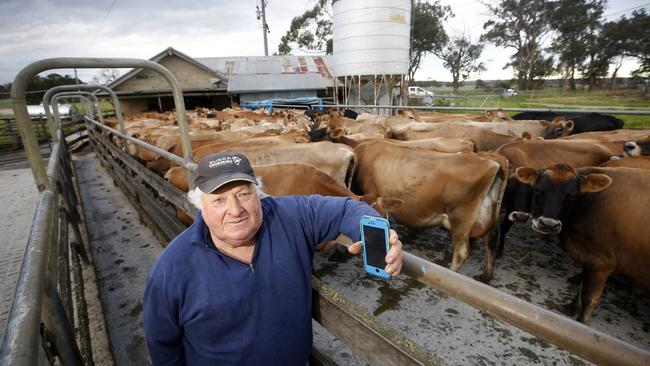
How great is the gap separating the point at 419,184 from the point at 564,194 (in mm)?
1520

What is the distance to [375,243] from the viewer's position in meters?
1.22

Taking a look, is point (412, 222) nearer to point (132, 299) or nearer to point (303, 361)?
point (303, 361)

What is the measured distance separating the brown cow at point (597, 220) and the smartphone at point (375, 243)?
9.13 ft

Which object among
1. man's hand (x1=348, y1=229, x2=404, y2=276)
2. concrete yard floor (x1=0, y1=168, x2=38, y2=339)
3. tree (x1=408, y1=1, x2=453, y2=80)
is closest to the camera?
man's hand (x1=348, y1=229, x2=404, y2=276)

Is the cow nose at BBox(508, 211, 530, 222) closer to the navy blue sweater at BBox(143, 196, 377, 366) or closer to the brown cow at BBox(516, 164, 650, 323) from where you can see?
the brown cow at BBox(516, 164, 650, 323)

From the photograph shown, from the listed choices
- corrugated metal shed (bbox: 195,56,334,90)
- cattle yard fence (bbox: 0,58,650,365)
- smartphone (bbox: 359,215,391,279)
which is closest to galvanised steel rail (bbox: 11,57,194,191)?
cattle yard fence (bbox: 0,58,650,365)

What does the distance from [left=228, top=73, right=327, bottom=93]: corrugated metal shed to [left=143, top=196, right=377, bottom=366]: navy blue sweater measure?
23065 millimetres

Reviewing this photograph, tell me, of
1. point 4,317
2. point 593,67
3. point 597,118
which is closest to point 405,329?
point 4,317

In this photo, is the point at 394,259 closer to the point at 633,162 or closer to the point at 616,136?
the point at 633,162

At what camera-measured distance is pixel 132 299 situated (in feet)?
10.6

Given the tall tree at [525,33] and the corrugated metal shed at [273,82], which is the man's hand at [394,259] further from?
the tall tree at [525,33]

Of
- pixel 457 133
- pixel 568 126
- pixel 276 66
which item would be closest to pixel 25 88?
pixel 457 133

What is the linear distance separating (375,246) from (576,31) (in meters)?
45.9

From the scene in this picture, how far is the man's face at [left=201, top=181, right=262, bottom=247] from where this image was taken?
142 cm
